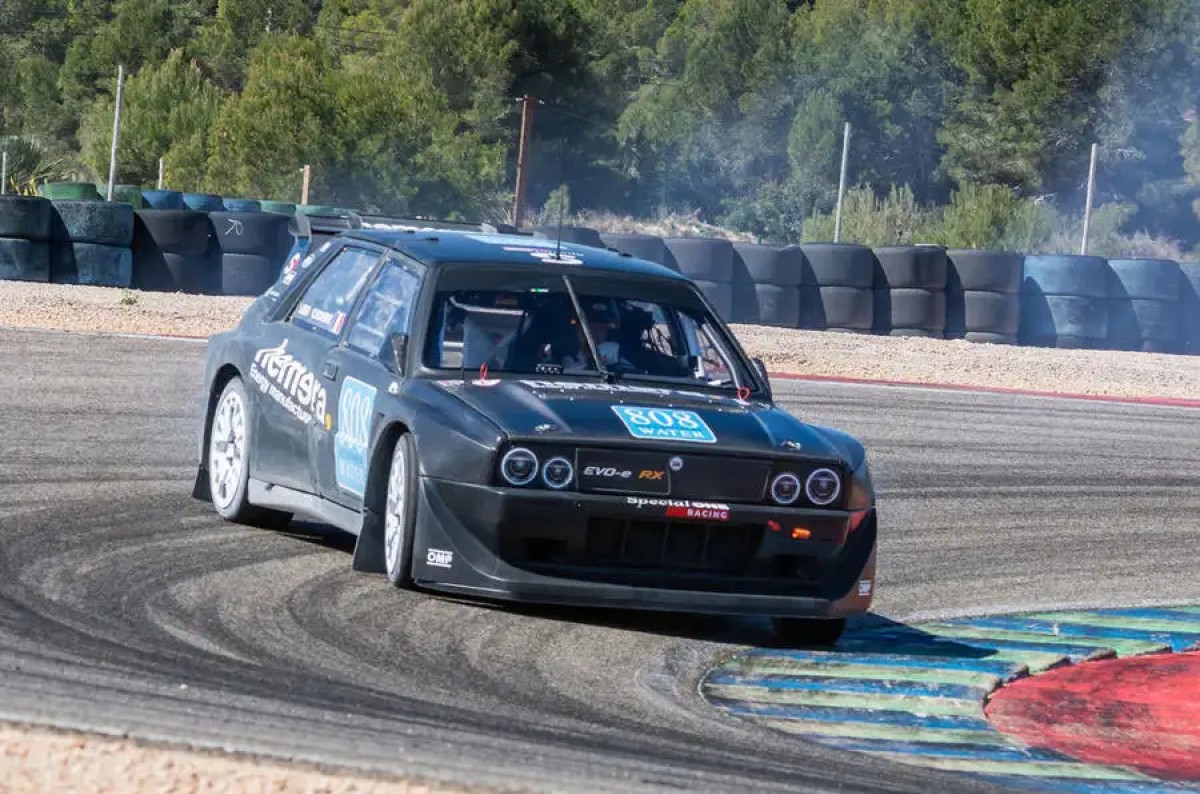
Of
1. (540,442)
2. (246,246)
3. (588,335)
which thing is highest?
(588,335)

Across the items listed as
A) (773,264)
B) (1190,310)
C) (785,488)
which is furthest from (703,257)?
(785,488)

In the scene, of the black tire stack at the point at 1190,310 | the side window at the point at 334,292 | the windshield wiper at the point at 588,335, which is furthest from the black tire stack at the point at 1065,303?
the windshield wiper at the point at 588,335

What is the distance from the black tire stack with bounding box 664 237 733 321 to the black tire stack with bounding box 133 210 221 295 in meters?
5.33

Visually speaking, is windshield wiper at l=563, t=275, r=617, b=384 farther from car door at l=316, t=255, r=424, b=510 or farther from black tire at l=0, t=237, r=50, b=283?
black tire at l=0, t=237, r=50, b=283

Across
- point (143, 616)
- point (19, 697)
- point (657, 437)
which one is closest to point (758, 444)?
point (657, 437)

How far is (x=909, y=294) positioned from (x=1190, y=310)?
12.0 feet

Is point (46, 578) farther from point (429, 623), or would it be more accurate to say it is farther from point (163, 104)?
point (163, 104)

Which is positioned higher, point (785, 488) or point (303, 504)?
point (785, 488)

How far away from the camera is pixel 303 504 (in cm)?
781

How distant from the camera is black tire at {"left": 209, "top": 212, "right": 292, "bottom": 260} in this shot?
2305 cm

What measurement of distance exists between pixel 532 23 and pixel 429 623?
62016 millimetres

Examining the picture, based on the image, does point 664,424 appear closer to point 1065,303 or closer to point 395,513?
point 395,513

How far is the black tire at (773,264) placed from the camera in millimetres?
24219

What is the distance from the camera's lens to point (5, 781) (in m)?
3.77
